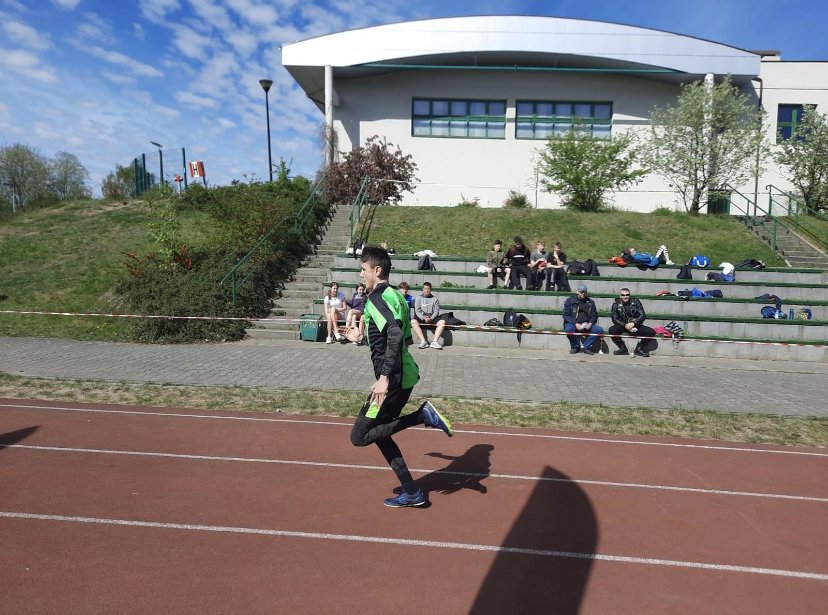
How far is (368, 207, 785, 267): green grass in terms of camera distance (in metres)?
20.2

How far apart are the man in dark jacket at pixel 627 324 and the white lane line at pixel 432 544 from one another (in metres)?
9.64

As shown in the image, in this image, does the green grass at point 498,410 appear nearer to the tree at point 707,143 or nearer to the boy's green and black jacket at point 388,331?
the boy's green and black jacket at point 388,331

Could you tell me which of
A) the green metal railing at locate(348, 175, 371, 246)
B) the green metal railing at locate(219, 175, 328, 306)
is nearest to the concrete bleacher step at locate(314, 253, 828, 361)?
the green metal railing at locate(219, 175, 328, 306)

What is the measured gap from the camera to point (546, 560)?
4.29m

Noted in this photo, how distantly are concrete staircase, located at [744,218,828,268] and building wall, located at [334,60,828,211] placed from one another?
661 cm

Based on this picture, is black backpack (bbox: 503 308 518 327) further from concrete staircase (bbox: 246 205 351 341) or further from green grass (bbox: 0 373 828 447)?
green grass (bbox: 0 373 828 447)

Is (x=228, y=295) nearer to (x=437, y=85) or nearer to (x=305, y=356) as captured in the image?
(x=305, y=356)

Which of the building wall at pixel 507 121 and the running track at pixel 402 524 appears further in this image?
the building wall at pixel 507 121

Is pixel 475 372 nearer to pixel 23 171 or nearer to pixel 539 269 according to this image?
pixel 539 269

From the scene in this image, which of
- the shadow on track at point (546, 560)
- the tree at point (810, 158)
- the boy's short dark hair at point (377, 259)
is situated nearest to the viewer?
the shadow on track at point (546, 560)

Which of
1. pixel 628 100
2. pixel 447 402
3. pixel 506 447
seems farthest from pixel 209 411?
pixel 628 100

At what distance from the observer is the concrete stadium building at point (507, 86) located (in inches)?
1091

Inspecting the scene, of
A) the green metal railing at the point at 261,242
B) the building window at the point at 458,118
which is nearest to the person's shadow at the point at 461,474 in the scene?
the green metal railing at the point at 261,242

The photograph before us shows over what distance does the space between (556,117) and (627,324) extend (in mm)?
18895
